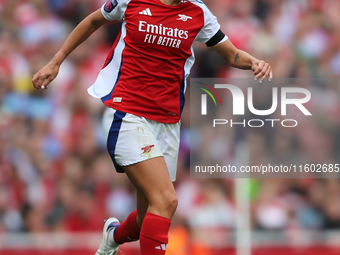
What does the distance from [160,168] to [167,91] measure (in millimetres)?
636

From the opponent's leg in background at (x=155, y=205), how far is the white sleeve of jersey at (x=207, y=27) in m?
1.16

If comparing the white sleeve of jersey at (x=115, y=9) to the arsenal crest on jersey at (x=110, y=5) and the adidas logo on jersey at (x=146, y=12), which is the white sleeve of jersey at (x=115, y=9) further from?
the adidas logo on jersey at (x=146, y=12)

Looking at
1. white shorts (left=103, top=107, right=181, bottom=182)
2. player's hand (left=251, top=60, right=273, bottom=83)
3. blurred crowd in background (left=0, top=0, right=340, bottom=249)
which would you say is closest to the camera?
white shorts (left=103, top=107, right=181, bottom=182)

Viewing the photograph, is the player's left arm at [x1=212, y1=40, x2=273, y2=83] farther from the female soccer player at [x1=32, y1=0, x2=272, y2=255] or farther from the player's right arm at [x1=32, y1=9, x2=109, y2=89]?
the player's right arm at [x1=32, y1=9, x2=109, y2=89]

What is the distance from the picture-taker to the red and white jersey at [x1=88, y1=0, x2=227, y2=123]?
3.99 m

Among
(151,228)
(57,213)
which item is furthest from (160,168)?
(57,213)

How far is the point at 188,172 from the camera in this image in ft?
24.5

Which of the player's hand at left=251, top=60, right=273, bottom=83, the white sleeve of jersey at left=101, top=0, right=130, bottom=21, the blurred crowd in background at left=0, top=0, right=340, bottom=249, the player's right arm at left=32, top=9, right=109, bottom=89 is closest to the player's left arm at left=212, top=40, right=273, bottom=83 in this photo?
the player's hand at left=251, top=60, right=273, bottom=83

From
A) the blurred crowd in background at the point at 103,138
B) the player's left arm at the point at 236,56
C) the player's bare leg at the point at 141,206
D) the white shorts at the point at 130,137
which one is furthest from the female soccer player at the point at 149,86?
the blurred crowd in background at the point at 103,138

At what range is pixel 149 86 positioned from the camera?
4.05 meters

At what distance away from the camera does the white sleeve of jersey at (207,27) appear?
426cm

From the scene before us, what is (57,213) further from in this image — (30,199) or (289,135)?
(289,135)

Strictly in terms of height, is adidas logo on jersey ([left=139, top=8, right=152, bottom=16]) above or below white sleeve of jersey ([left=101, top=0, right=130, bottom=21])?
below

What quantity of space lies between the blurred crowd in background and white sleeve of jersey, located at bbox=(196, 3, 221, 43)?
2.58 metres
